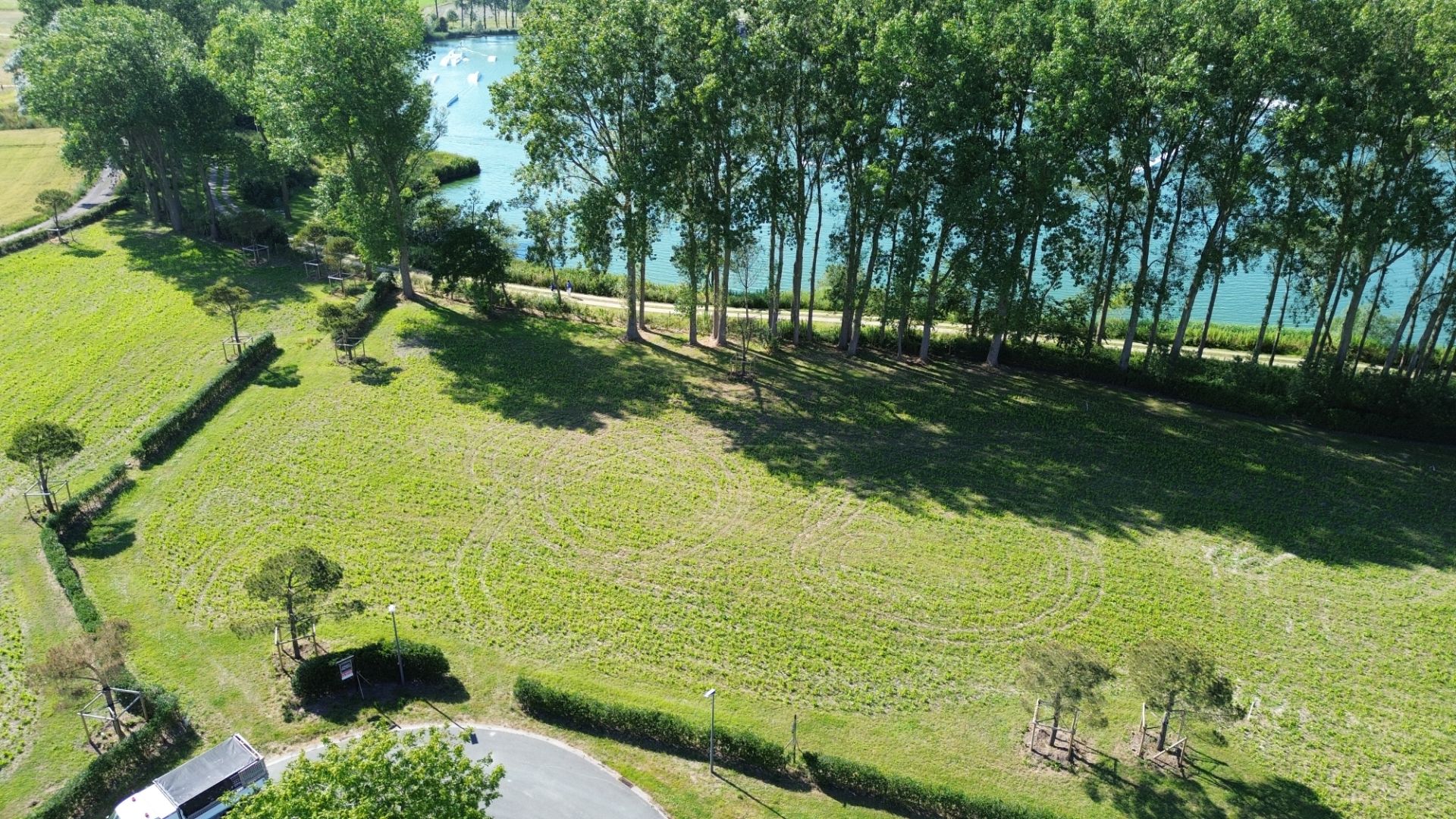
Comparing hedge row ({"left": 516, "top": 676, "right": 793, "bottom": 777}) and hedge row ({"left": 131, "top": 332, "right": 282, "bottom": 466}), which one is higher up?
hedge row ({"left": 131, "top": 332, "right": 282, "bottom": 466})

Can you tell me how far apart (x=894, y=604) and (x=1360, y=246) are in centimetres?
Answer: 3140

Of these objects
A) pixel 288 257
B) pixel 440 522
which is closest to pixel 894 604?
pixel 440 522

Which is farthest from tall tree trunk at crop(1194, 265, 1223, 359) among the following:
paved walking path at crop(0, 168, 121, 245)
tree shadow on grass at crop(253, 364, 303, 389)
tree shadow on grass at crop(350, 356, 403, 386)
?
paved walking path at crop(0, 168, 121, 245)

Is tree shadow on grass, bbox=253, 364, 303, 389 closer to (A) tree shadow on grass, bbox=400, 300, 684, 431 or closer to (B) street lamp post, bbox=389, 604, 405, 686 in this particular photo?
(A) tree shadow on grass, bbox=400, 300, 684, 431

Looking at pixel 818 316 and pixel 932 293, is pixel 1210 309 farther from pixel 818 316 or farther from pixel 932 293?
pixel 818 316

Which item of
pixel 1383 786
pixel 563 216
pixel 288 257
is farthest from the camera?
pixel 288 257

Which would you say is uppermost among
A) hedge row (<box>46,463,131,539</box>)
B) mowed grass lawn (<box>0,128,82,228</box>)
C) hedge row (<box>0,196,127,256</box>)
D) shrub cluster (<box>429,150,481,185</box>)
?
shrub cluster (<box>429,150,481,185</box>)

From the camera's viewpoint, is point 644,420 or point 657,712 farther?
point 644,420

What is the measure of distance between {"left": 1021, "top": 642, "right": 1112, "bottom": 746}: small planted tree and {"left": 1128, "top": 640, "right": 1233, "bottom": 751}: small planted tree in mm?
998

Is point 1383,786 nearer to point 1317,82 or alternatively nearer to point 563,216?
point 1317,82

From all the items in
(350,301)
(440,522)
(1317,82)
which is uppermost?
(1317,82)

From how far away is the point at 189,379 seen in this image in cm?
4722

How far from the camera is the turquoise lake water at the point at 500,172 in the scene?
67.7 m

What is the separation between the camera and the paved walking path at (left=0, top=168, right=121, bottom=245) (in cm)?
6625
